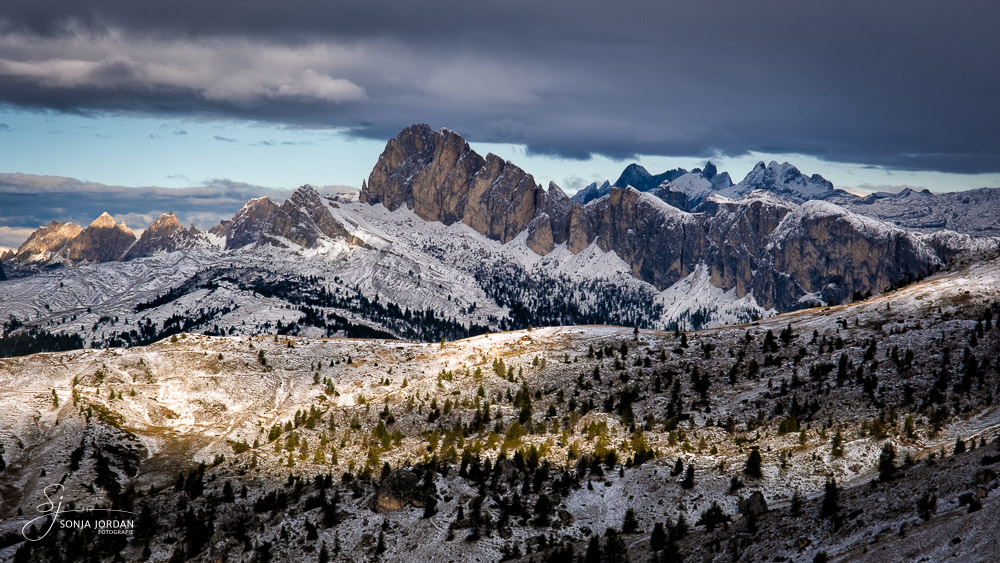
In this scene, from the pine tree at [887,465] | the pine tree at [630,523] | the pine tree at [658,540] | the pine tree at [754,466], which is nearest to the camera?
the pine tree at [887,465]

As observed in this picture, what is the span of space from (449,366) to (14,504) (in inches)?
3288

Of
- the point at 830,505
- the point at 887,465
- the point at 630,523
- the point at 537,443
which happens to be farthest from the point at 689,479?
the point at 537,443

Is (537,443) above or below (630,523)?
above

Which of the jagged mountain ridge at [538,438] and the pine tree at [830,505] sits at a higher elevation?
the pine tree at [830,505]

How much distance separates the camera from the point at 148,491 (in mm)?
118312

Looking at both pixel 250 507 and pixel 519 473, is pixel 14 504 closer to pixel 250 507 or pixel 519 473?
pixel 250 507
